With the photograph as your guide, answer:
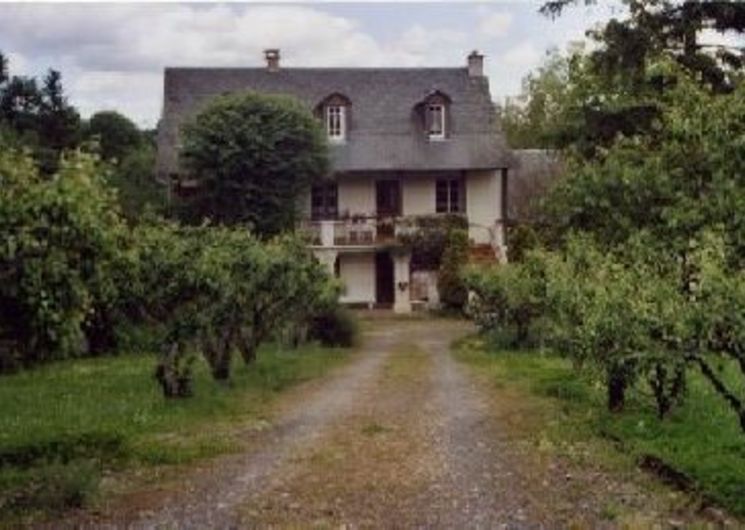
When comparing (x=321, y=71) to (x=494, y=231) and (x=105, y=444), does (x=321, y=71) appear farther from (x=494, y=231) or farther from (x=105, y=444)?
(x=105, y=444)

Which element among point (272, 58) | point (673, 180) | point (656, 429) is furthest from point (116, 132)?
point (656, 429)

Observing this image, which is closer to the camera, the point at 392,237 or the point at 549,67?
the point at 392,237

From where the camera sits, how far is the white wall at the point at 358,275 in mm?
58281

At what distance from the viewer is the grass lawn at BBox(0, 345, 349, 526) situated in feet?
48.1

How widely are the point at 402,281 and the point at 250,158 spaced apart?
9.44 m

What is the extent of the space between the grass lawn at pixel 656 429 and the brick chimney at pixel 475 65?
3607 cm

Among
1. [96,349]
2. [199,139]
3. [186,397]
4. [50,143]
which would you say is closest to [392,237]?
[199,139]

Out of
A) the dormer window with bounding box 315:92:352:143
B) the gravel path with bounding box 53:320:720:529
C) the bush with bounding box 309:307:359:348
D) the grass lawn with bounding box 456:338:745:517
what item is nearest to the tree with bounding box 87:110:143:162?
the dormer window with bounding box 315:92:352:143

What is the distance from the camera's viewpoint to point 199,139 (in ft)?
169

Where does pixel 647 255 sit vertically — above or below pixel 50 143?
below

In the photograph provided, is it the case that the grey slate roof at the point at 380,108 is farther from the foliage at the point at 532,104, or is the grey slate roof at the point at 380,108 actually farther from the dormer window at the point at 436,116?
the foliage at the point at 532,104

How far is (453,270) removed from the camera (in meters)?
54.7

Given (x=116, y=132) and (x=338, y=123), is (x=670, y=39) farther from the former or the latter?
(x=116, y=132)

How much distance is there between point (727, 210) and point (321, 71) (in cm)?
4500
